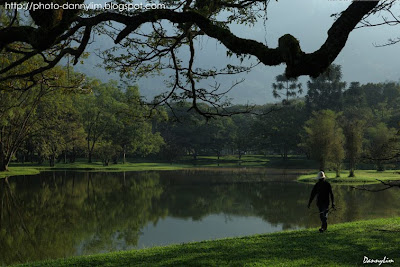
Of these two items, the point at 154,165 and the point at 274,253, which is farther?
the point at 154,165

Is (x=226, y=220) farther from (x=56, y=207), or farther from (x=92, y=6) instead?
(x=92, y=6)

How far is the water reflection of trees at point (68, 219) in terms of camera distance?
1486 cm

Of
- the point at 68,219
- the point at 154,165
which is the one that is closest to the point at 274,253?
the point at 68,219

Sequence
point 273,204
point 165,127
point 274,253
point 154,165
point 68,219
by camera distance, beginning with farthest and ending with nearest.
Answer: point 165,127 < point 154,165 < point 273,204 < point 68,219 < point 274,253

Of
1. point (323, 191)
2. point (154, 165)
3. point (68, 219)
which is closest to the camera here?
point (323, 191)

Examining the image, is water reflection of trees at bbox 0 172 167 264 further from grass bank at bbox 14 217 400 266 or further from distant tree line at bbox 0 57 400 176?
distant tree line at bbox 0 57 400 176

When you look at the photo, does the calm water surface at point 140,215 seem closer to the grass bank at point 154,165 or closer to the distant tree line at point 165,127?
the distant tree line at point 165,127

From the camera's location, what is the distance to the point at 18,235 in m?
16.8

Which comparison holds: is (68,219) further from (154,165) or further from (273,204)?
(154,165)

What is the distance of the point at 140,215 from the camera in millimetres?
22188

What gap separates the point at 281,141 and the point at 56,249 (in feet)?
250

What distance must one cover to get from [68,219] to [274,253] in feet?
47.6

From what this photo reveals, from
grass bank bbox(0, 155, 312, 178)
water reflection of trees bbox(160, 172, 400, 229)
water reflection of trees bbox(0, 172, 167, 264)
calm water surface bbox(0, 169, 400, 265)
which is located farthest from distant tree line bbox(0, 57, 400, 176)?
water reflection of trees bbox(0, 172, 167, 264)

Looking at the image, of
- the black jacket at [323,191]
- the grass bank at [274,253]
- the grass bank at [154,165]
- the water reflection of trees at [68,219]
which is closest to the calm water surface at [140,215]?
the water reflection of trees at [68,219]
